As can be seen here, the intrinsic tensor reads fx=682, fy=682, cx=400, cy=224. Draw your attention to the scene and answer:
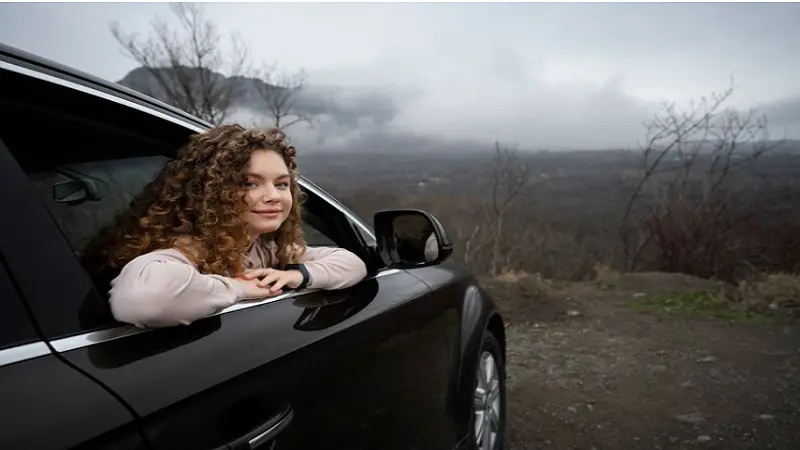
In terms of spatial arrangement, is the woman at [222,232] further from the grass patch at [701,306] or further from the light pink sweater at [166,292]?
the grass patch at [701,306]

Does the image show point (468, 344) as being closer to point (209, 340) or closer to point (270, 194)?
point (270, 194)

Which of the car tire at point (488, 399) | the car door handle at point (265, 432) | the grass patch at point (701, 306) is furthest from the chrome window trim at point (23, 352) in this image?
the grass patch at point (701, 306)

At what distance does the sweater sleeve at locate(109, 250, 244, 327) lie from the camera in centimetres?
120

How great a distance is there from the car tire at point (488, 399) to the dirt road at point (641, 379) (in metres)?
0.66

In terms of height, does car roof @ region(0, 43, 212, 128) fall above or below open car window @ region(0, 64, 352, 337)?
above

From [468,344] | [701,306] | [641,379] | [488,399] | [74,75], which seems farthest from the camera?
[701,306]

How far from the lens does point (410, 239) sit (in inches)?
95.7

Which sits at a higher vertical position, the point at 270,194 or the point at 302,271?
the point at 270,194

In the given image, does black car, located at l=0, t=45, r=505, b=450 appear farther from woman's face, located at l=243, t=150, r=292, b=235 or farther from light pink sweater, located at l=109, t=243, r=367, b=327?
woman's face, located at l=243, t=150, r=292, b=235

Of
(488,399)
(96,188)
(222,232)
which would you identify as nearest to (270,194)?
(222,232)

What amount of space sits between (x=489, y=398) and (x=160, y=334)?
6.48 ft

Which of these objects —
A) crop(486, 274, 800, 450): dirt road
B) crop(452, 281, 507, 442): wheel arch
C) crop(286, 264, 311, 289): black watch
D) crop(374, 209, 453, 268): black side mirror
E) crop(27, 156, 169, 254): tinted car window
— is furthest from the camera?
crop(486, 274, 800, 450): dirt road

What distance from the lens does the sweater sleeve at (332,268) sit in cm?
179

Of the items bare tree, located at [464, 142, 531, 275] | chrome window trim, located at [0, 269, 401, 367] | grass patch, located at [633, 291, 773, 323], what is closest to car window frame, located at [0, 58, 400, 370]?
chrome window trim, located at [0, 269, 401, 367]
